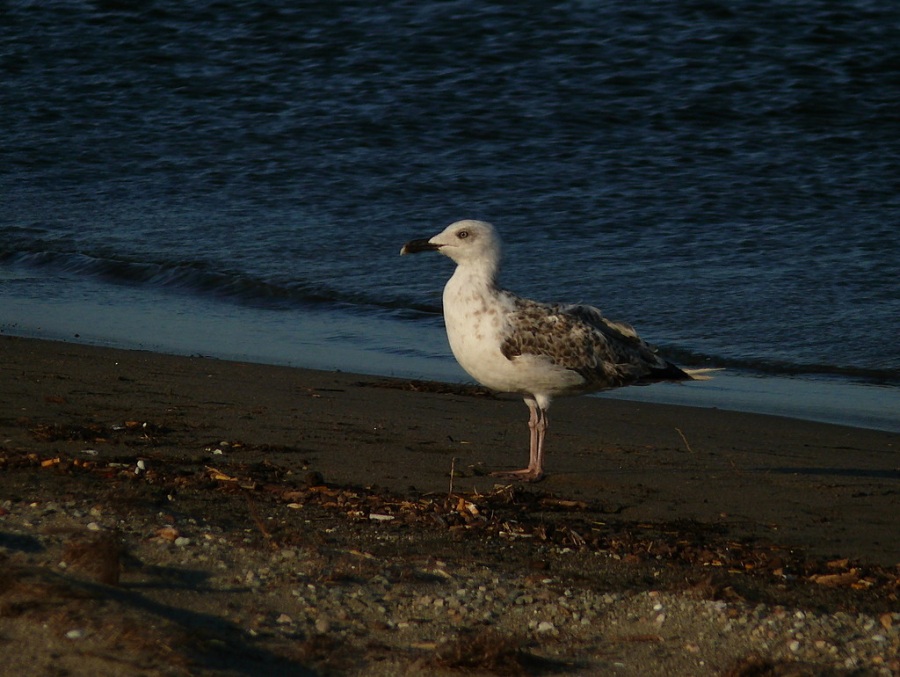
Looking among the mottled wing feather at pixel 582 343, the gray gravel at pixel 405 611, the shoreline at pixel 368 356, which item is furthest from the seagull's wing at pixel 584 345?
the gray gravel at pixel 405 611

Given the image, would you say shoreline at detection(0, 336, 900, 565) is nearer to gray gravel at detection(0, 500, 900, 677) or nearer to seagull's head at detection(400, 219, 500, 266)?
seagull's head at detection(400, 219, 500, 266)

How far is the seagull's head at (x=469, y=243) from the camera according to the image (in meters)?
7.41

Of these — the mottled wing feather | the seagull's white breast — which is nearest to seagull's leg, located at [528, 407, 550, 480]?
the seagull's white breast

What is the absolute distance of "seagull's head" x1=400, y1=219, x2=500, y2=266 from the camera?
292 inches

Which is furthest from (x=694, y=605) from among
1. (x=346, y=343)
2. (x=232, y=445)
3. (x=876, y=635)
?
(x=346, y=343)

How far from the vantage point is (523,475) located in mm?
6789

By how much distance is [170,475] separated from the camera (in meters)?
6.07

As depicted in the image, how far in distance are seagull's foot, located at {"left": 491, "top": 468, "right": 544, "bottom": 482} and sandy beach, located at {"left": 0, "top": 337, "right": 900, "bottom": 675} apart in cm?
7

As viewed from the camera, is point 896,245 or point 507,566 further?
point 896,245

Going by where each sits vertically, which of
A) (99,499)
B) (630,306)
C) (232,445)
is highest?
(99,499)

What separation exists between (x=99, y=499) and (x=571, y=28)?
53.3 feet

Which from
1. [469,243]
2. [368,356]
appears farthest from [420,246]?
[368,356]

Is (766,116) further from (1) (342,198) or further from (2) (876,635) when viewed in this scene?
(2) (876,635)

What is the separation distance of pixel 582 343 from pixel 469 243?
842 mm
